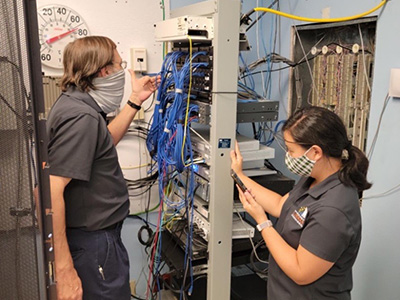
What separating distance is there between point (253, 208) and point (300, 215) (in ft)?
0.79

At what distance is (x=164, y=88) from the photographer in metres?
1.93

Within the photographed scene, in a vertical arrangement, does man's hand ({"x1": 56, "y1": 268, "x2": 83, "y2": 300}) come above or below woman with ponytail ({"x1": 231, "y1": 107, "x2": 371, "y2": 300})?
below

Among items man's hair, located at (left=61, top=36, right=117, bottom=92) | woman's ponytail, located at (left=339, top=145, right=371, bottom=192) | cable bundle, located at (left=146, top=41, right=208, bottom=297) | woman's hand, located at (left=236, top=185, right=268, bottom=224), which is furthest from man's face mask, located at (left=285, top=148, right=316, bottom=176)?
man's hair, located at (left=61, top=36, right=117, bottom=92)

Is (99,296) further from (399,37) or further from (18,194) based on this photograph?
(399,37)

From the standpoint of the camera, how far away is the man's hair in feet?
5.00

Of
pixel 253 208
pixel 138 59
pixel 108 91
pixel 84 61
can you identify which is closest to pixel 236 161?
pixel 253 208

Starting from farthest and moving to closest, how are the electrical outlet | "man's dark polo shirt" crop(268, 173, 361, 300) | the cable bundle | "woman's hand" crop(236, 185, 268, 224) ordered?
the electrical outlet
the cable bundle
"woman's hand" crop(236, 185, 268, 224)
"man's dark polo shirt" crop(268, 173, 361, 300)

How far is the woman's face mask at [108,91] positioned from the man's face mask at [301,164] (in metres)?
0.78

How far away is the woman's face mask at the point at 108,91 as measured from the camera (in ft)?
5.16

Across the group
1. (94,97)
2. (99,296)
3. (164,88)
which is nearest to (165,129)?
(164,88)

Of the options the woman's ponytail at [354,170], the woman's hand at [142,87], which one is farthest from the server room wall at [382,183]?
the woman's hand at [142,87]

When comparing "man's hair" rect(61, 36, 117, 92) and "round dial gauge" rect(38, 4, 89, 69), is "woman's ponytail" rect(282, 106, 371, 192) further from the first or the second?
"round dial gauge" rect(38, 4, 89, 69)

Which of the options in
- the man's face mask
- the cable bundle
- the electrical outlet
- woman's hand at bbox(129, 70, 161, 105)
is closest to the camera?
the man's face mask

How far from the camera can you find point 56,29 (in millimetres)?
2096
